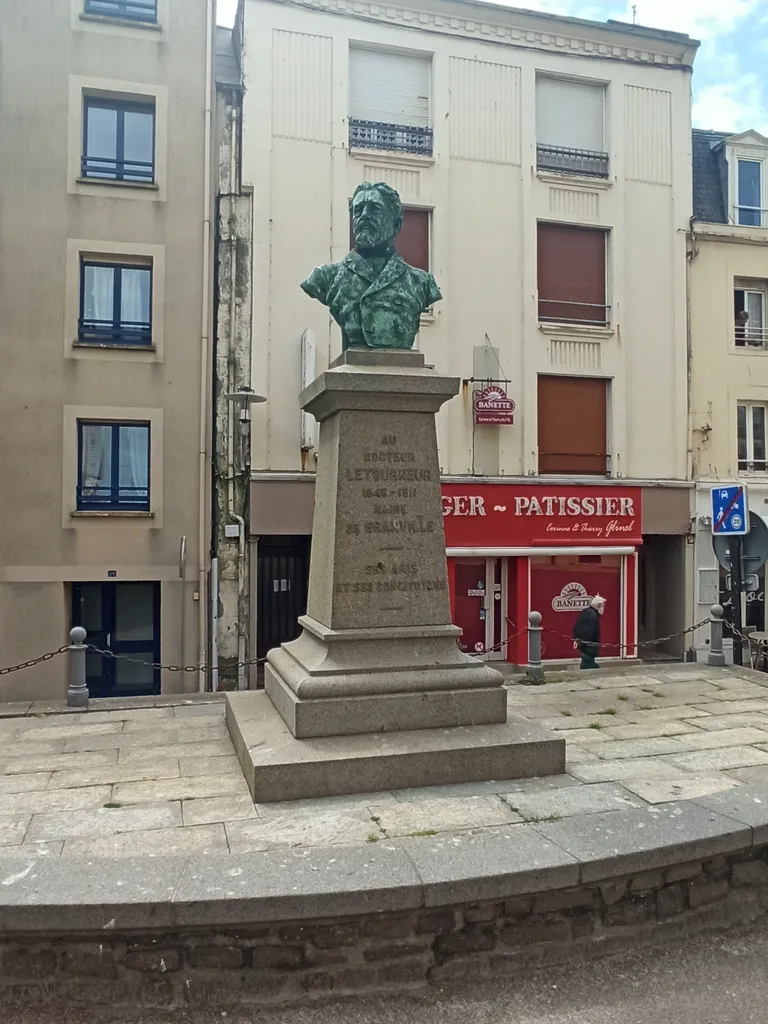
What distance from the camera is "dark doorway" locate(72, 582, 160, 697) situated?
43.1 ft

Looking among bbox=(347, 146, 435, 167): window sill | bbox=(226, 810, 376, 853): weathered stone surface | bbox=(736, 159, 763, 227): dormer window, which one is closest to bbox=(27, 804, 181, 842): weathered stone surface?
bbox=(226, 810, 376, 853): weathered stone surface

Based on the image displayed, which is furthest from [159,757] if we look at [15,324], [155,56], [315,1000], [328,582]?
[155,56]

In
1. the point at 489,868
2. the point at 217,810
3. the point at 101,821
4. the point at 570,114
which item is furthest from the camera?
the point at 570,114

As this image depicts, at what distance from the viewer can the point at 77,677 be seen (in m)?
7.87

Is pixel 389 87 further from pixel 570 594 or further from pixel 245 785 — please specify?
pixel 245 785

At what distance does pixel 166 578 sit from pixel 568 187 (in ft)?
34.6

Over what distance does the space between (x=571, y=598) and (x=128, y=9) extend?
43.9 feet

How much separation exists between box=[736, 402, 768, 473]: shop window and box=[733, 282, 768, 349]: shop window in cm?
132

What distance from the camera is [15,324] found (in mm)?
12711

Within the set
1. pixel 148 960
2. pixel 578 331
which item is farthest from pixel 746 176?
pixel 148 960

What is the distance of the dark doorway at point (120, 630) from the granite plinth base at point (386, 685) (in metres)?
8.55

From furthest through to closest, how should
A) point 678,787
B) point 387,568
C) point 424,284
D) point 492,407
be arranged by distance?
point 492,407, point 424,284, point 387,568, point 678,787

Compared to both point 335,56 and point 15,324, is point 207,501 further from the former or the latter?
point 335,56

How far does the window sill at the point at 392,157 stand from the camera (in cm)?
1385
